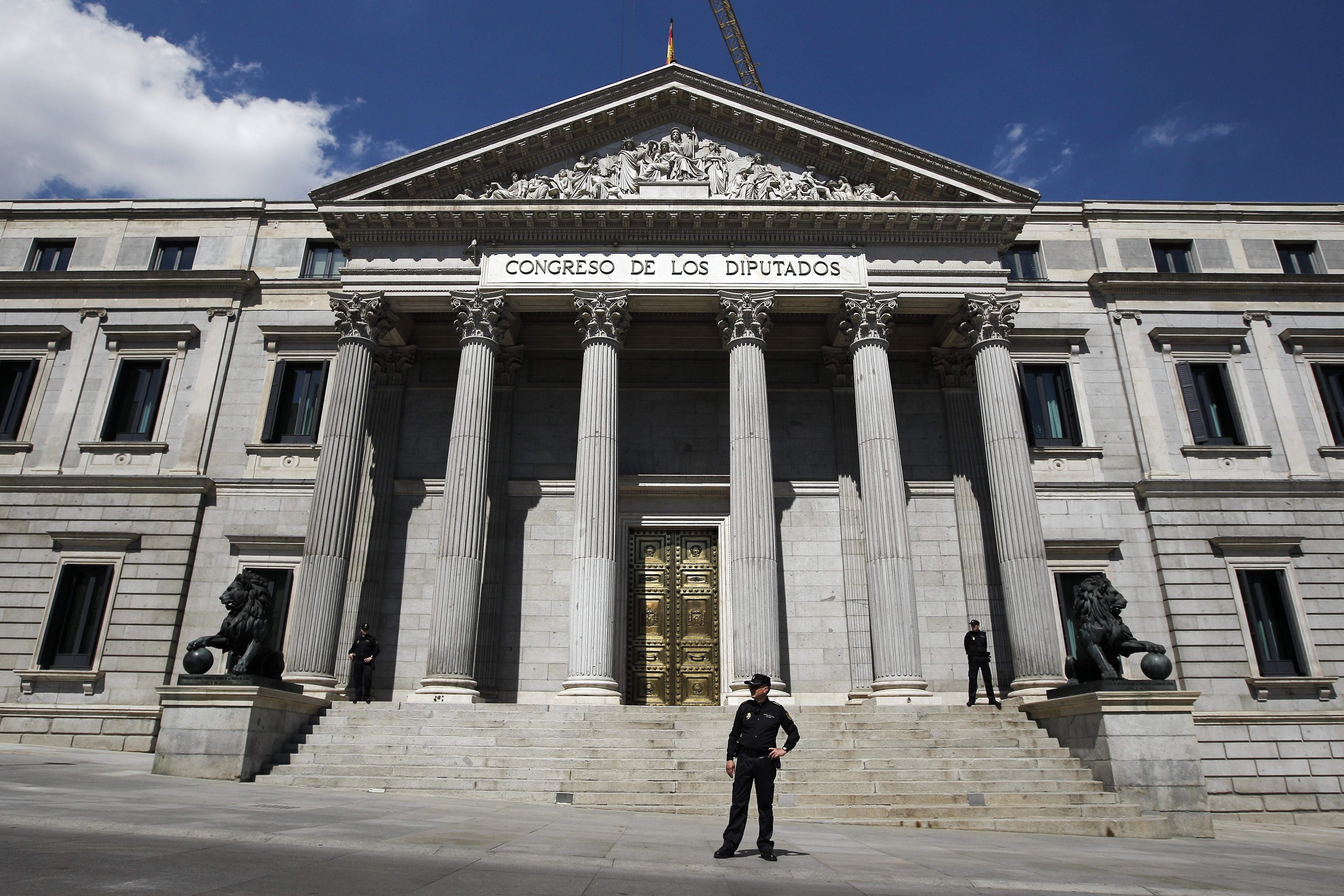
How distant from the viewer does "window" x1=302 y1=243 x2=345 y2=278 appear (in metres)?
28.3

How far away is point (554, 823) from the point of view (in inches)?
451

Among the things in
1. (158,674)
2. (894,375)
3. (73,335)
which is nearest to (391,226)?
(73,335)

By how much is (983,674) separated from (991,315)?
976 centimetres

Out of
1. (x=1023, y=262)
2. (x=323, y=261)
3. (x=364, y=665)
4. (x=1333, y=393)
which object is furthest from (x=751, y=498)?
(x=1333, y=393)

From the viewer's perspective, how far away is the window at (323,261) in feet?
92.8

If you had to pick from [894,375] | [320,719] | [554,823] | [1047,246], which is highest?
[1047,246]

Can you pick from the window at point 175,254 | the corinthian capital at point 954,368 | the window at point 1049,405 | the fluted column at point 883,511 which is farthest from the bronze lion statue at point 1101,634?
the window at point 175,254

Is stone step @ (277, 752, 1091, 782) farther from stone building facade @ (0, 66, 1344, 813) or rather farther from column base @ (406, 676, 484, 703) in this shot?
stone building facade @ (0, 66, 1344, 813)

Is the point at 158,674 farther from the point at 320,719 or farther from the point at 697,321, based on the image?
the point at 697,321

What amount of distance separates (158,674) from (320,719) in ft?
28.0

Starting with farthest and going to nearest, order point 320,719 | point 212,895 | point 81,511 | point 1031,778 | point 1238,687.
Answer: point 81,511 < point 1238,687 < point 320,719 < point 1031,778 < point 212,895

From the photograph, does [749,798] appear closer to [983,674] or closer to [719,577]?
[983,674]

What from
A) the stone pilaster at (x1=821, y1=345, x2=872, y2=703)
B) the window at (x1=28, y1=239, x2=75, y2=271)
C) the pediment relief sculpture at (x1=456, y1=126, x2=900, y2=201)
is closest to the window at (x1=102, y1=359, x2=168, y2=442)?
the window at (x1=28, y1=239, x2=75, y2=271)

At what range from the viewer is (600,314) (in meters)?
23.2
